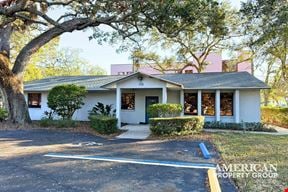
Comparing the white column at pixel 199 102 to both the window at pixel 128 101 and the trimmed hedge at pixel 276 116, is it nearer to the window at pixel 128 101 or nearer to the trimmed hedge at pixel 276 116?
the window at pixel 128 101

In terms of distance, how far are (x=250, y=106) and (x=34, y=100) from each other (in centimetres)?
1616

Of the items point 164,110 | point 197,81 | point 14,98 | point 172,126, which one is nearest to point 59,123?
point 14,98

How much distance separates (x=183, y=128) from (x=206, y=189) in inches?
321

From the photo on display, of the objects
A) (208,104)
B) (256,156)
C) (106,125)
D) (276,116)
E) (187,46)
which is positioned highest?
(187,46)

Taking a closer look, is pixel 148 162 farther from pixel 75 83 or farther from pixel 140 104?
pixel 75 83

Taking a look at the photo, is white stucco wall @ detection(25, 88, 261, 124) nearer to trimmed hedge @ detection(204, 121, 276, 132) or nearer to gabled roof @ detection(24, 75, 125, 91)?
gabled roof @ detection(24, 75, 125, 91)

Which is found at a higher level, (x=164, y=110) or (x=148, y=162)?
(x=164, y=110)

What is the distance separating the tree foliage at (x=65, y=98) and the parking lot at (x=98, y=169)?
5494 millimetres

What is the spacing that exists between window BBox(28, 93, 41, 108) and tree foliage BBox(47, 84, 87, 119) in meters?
5.68

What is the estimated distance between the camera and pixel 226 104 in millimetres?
19469

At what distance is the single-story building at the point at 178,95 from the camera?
56.0ft

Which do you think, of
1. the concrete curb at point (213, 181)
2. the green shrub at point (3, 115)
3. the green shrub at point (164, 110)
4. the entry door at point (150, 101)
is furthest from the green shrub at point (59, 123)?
the concrete curb at point (213, 181)

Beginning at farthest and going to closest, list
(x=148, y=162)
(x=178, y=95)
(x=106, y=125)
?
1. (x=178, y=95)
2. (x=106, y=125)
3. (x=148, y=162)

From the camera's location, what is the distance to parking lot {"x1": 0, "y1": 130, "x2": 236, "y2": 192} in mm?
5863
